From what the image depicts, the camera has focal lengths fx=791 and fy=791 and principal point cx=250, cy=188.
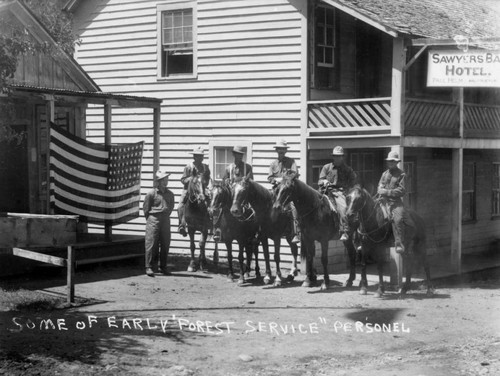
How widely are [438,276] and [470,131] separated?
433cm

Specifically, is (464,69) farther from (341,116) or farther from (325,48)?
(325,48)

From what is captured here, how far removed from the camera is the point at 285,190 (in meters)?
14.8

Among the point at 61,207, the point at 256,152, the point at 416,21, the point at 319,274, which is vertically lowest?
the point at 319,274

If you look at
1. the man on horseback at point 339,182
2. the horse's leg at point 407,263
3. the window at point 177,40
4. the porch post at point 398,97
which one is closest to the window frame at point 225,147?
the window at point 177,40

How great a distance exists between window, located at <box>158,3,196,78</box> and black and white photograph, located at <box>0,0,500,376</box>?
47 mm

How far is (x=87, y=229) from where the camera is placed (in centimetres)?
2047

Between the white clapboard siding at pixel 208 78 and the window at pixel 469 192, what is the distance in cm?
813

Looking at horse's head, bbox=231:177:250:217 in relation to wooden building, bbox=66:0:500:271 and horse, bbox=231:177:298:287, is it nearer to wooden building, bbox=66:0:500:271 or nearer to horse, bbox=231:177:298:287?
horse, bbox=231:177:298:287

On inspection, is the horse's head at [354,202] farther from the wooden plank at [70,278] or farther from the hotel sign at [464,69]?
the wooden plank at [70,278]

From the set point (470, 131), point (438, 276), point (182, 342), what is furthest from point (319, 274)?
point (182, 342)

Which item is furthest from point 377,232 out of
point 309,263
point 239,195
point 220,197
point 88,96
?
point 88,96

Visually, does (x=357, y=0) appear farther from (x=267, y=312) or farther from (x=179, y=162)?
(x=267, y=312)

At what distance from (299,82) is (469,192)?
8.63 m

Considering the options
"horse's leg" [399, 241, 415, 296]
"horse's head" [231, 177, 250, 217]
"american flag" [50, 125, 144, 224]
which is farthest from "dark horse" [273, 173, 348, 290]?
"american flag" [50, 125, 144, 224]
